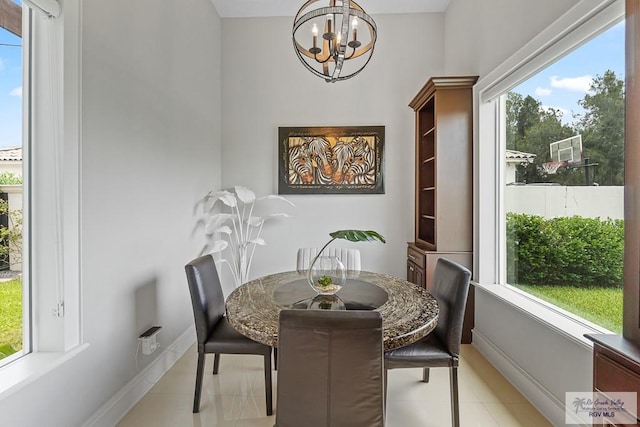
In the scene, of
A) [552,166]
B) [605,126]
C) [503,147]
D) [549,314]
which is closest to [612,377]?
[549,314]

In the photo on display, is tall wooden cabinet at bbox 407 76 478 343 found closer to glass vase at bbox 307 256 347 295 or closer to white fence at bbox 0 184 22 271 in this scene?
glass vase at bbox 307 256 347 295

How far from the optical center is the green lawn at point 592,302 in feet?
5.82

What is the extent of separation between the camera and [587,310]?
197 cm

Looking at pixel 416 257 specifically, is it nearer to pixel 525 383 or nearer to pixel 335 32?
pixel 525 383

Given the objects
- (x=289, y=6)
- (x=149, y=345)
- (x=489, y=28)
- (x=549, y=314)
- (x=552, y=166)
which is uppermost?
A: (x=289, y=6)

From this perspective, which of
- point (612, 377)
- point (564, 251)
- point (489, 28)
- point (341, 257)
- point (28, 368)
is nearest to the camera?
point (612, 377)

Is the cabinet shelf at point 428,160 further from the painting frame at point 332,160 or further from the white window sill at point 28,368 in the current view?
the white window sill at point 28,368

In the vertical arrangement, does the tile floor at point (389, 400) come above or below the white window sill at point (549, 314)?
below

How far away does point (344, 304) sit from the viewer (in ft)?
6.20

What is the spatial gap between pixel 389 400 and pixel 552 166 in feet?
6.32

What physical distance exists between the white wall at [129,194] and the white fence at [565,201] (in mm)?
2829

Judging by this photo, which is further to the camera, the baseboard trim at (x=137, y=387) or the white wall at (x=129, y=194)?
the baseboard trim at (x=137, y=387)

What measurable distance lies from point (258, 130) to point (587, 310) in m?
3.49

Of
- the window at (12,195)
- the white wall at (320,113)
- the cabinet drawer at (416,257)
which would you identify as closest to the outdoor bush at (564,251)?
the cabinet drawer at (416,257)
